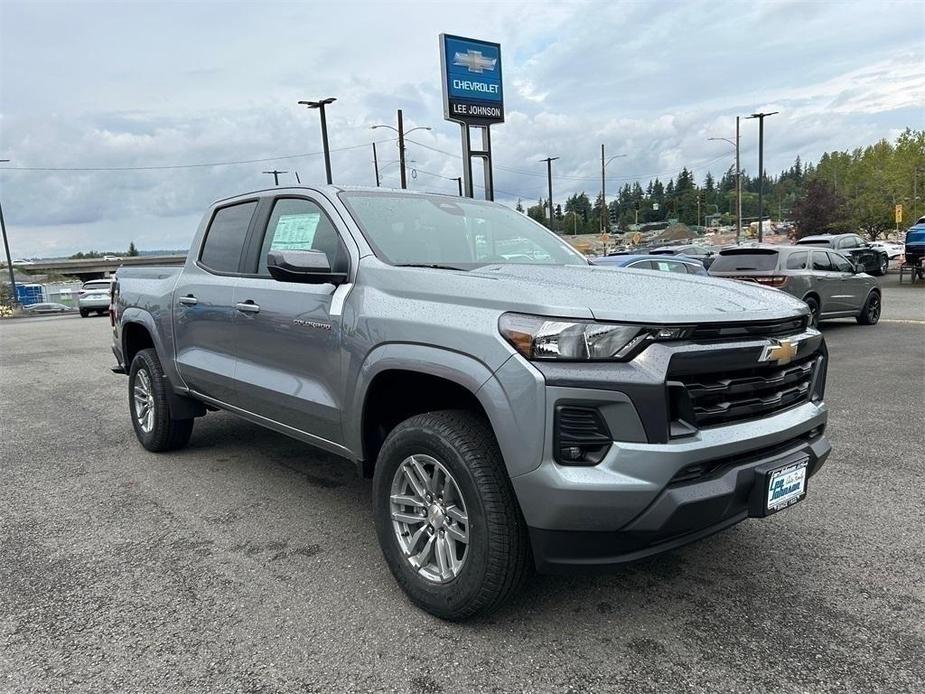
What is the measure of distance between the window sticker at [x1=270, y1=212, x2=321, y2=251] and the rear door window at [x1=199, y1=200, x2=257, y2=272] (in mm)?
393

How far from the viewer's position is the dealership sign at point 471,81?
15695 millimetres

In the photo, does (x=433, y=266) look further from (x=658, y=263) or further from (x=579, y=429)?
(x=658, y=263)

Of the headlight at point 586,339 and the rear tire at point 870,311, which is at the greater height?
the headlight at point 586,339

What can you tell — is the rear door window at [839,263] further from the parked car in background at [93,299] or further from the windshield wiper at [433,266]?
the parked car in background at [93,299]

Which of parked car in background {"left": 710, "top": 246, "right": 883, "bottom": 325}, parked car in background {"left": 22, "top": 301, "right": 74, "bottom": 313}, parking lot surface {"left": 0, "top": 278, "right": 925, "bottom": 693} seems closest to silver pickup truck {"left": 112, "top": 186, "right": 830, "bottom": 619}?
parking lot surface {"left": 0, "top": 278, "right": 925, "bottom": 693}

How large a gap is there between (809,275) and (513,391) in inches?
425

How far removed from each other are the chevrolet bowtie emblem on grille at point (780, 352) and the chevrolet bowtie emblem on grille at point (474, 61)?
14.6 metres

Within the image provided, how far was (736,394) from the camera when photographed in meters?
2.63

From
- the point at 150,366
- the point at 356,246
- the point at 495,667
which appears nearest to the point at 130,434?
the point at 150,366

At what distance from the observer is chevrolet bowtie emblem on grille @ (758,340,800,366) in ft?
8.80

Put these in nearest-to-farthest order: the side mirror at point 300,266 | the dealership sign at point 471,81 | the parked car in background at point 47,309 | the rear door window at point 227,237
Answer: the side mirror at point 300,266, the rear door window at point 227,237, the dealership sign at point 471,81, the parked car in background at point 47,309

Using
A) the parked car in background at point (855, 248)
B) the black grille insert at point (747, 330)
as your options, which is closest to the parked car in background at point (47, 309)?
the parked car in background at point (855, 248)

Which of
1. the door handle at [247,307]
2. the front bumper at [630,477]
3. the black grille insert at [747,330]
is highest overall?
the door handle at [247,307]

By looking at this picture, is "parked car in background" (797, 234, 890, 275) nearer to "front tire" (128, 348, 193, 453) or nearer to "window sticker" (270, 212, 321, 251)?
"front tire" (128, 348, 193, 453)
